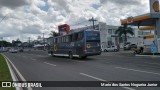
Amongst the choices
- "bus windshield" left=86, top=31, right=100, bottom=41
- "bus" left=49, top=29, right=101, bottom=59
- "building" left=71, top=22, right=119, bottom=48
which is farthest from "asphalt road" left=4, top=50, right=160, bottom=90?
"building" left=71, top=22, right=119, bottom=48

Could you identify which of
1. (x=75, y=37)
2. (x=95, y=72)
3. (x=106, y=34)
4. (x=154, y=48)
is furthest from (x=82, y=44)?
(x=106, y=34)

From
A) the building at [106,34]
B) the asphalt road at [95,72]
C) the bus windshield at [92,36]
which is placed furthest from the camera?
the building at [106,34]

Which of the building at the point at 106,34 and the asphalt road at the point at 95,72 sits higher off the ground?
the building at the point at 106,34

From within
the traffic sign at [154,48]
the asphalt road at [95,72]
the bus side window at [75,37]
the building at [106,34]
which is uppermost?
the building at [106,34]

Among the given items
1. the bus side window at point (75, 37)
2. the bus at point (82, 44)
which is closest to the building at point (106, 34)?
the bus at point (82, 44)

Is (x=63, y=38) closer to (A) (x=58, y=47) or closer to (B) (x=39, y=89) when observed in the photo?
(A) (x=58, y=47)

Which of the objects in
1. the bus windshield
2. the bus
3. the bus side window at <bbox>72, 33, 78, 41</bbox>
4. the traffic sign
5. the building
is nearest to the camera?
the bus

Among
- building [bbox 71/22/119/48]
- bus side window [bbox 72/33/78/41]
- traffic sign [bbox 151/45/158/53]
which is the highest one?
building [bbox 71/22/119/48]

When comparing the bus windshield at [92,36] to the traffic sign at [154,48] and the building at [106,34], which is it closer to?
the traffic sign at [154,48]

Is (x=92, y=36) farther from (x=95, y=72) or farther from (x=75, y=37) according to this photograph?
(x=95, y=72)

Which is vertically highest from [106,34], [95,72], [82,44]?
[106,34]

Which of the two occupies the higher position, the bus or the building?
the building

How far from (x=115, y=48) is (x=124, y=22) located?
17.0m

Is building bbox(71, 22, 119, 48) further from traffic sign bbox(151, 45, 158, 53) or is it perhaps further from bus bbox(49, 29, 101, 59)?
bus bbox(49, 29, 101, 59)
